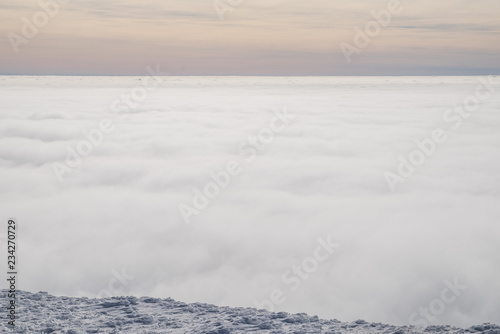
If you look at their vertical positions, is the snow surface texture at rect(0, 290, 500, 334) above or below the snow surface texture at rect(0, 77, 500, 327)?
below

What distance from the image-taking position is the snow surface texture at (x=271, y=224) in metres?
→ 11.9

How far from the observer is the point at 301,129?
51.0 meters

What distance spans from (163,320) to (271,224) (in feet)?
41.2

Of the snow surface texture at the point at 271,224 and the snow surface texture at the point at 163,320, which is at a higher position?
the snow surface texture at the point at 271,224

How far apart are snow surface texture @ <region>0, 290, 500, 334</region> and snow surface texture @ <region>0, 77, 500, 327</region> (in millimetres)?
4406

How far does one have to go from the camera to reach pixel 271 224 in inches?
731

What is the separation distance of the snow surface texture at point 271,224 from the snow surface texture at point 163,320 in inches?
173

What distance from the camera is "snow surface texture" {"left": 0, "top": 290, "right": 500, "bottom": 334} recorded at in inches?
226

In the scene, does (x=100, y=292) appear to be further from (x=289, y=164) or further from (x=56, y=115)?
(x=56, y=115)

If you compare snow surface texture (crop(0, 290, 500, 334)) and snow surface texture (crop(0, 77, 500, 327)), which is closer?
snow surface texture (crop(0, 290, 500, 334))

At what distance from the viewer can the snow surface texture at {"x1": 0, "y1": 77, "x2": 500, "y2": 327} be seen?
11.9m

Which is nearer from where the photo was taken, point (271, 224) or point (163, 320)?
point (163, 320)

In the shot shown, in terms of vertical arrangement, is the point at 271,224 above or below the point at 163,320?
above

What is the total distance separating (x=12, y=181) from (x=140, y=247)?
1535cm
